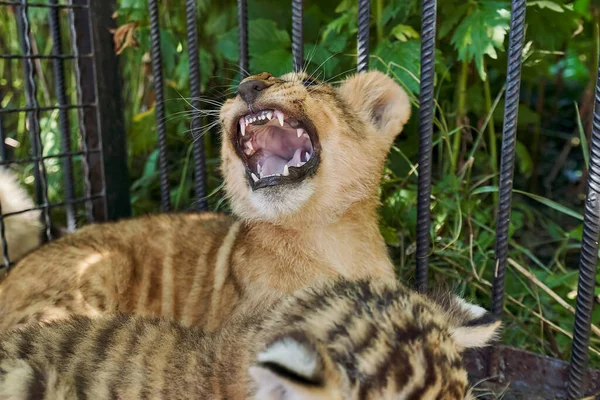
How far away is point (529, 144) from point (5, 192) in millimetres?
4420

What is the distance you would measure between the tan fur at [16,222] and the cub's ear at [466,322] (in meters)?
2.70

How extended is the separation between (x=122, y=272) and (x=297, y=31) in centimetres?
152

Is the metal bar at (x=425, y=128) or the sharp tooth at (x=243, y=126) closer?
the metal bar at (x=425, y=128)

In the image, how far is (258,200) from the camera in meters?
2.91

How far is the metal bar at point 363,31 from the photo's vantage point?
3.00 meters

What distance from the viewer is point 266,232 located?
9.90 feet

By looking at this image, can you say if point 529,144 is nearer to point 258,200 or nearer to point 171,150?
point 171,150

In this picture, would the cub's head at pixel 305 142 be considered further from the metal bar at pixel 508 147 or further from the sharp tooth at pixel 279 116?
the metal bar at pixel 508 147

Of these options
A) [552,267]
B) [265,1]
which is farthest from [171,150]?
[552,267]

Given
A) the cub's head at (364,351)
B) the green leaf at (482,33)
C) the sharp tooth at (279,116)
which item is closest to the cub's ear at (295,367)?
the cub's head at (364,351)

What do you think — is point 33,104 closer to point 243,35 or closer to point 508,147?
point 243,35

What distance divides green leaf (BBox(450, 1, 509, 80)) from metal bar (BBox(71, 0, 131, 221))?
6.67ft

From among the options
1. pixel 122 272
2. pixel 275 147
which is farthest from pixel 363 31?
pixel 122 272

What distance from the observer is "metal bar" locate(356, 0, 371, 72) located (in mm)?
2998
